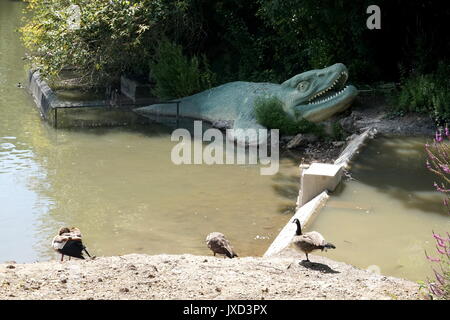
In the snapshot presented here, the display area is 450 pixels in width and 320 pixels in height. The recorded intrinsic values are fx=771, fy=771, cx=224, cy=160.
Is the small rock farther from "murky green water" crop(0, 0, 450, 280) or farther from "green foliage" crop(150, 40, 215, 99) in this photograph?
"green foliage" crop(150, 40, 215, 99)

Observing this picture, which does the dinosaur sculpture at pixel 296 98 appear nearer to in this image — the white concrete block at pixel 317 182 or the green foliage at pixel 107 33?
the green foliage at pixel 107 33

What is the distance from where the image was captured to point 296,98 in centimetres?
1547

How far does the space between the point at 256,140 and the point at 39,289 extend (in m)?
8.54

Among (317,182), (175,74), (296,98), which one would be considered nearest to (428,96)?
(296,98)

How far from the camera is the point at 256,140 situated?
14.8 m

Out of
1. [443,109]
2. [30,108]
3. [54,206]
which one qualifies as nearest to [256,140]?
[443,109]

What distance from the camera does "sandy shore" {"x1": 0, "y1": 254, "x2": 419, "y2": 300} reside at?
6594 millimetres

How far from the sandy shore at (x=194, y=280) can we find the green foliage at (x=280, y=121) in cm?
700

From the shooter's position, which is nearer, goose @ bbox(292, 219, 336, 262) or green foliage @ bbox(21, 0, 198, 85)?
goose @ bbox(292, 219, 336, 262)

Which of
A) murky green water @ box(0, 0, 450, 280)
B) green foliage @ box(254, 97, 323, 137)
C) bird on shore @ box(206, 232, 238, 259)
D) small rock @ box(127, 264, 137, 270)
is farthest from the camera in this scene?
green foliage @ box(254, 97, 323, 137)

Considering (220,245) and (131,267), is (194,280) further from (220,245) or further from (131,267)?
(220,245)

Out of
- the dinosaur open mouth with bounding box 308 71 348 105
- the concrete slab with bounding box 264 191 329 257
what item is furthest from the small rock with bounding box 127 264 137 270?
the dinosaur open mouth with bounding box 308 71 348 105

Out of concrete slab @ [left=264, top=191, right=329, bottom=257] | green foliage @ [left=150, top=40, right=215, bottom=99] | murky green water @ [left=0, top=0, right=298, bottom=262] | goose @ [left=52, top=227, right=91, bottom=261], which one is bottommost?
murky green water @ [left=0, top=0, right=298, bottom=262]

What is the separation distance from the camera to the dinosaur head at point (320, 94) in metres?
15.2
